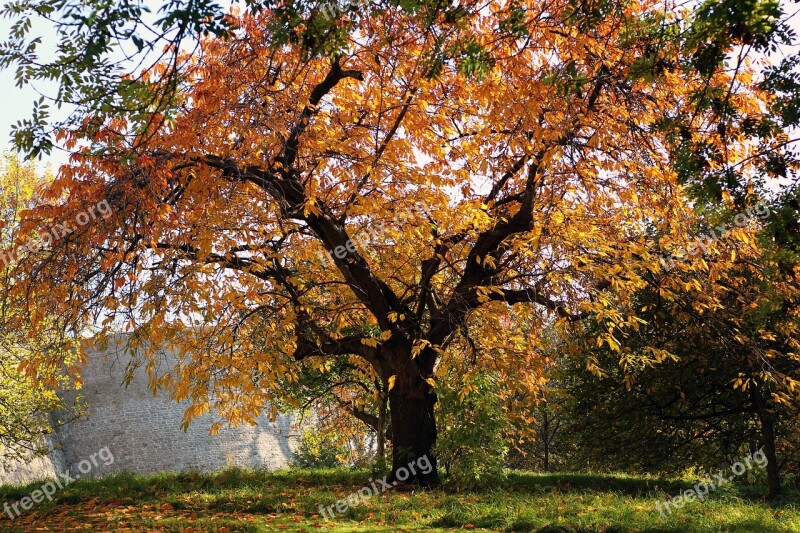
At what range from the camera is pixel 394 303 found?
10.2 metres

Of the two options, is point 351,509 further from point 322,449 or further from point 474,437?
point 322,449

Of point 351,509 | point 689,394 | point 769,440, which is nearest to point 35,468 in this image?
point 351,509

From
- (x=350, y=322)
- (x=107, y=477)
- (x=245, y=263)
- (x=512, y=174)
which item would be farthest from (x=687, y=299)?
(x=107, y=477)

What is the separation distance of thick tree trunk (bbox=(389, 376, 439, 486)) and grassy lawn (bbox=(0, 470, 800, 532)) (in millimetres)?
500

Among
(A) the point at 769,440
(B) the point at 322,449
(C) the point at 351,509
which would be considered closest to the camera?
(C) the point at 351,509

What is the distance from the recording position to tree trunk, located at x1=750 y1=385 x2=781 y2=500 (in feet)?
39.7

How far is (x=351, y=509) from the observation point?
26.8 feet

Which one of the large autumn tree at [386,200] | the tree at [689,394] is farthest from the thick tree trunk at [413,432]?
the tree at [689,394]

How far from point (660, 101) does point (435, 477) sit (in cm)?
603

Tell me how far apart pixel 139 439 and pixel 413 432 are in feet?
64.1

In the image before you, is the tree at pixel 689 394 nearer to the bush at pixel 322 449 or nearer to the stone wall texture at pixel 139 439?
the bush at pixel 322 449

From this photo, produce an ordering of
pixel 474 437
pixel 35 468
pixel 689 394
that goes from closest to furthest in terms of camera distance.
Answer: pixel 474 437
pixel 689 394
pixel 35 468

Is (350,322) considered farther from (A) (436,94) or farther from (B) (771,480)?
(B) (771,480)

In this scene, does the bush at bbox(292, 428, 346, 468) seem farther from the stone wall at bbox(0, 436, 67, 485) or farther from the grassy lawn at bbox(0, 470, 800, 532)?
the grassy lawn at bbox(0, 470, 800, 532)
